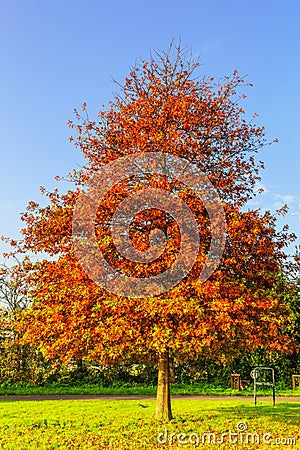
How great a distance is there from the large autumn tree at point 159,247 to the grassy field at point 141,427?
132 cm

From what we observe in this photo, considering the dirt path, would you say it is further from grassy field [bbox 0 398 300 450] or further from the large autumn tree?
the large autumn tree

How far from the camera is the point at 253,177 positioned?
12773mm

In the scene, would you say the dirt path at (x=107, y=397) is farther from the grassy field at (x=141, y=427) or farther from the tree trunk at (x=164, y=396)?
the tree trunk at (x=164, y=396)

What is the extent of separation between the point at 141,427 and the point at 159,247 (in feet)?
14.5

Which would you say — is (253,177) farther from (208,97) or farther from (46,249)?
(46,249)

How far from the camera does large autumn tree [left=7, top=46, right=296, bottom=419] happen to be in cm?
1053

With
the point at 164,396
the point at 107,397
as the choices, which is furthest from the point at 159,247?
the point at 107,397

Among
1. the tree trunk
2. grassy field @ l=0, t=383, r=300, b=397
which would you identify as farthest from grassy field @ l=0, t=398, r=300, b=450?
grassy field @ l=0, t=383, r=300, b=397

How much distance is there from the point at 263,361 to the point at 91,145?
17.6 metres

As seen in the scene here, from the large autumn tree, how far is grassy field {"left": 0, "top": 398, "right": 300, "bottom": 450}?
132cm

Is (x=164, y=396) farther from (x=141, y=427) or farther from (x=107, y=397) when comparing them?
(x=107, y=397)

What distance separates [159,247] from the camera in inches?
414

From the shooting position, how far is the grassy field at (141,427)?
33.7 ft

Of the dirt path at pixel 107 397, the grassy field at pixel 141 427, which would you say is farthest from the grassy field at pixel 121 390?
the grassy field at pixel 141 427
